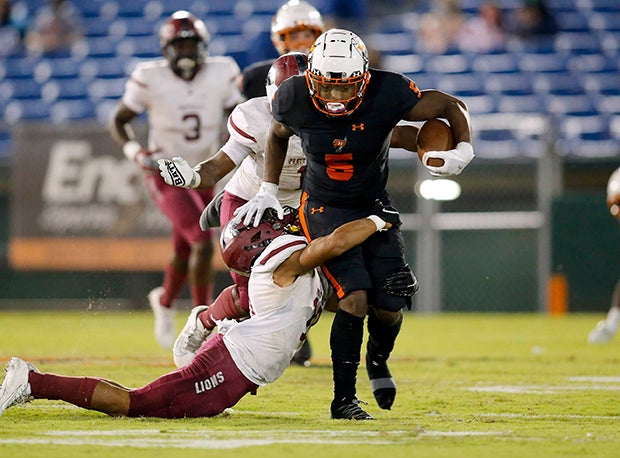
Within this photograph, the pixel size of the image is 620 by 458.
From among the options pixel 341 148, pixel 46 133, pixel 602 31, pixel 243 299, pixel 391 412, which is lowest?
pixel 391 412

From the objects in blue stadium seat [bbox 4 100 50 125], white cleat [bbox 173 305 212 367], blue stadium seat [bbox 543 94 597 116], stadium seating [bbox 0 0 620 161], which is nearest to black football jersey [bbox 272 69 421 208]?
white cleat [bbox 173 305 212 367]

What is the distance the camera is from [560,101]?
45.9ft

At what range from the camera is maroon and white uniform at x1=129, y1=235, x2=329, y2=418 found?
4695 millimetres

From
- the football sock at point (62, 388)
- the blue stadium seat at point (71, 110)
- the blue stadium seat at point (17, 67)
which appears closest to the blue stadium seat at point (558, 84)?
the blue stadium seat at point (71, 110)

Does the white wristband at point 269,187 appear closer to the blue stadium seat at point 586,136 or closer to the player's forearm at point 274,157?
the player's forearm at point 274,157

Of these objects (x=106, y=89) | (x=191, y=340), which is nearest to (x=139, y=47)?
(x=106, y=89)

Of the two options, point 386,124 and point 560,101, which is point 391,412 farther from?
point 560,101

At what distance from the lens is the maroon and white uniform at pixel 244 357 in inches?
185

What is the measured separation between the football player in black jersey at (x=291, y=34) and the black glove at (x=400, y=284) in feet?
6.67

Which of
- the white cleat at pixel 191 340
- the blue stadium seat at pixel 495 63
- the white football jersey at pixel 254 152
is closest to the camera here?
the white football jersey at pixel 254 152

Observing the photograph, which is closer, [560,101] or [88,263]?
[88,263]

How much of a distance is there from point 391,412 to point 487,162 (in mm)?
7457

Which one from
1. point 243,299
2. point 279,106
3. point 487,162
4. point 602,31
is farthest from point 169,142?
point 602,31

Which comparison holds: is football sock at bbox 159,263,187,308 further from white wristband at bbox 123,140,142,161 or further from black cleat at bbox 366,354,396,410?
black cleat at bbox 366,354,396,410
